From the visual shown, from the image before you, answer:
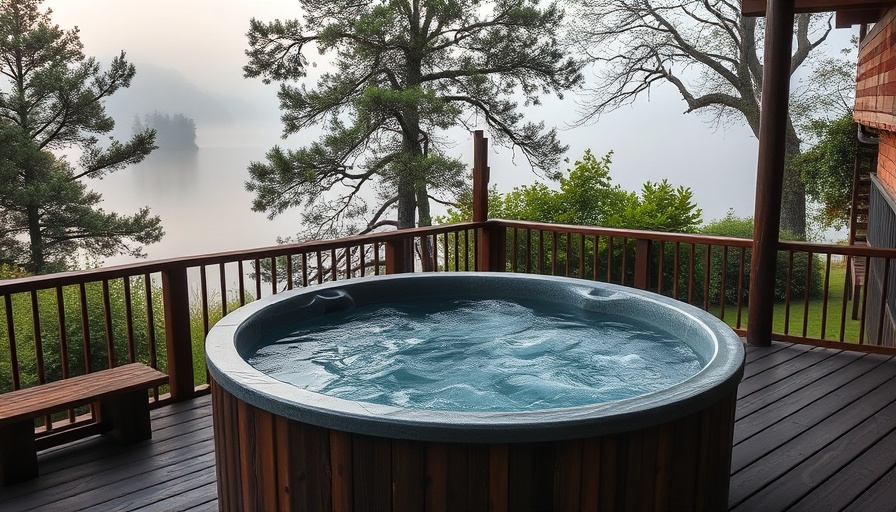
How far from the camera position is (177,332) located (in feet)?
12.9

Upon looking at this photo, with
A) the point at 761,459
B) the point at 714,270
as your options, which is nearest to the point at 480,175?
the point at 761,459

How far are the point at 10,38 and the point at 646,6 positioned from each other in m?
11.0

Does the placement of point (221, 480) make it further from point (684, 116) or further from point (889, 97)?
point (684, 116)

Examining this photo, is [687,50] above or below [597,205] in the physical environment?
above

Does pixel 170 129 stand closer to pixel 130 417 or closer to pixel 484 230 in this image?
pixel 484 230

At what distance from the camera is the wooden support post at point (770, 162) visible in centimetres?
452

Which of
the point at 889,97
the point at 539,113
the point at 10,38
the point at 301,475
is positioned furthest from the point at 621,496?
the point at 10,38

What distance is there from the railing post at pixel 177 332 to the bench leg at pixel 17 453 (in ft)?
2.99

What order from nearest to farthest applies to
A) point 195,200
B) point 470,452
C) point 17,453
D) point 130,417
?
1. point 470,452
2. point 17,453
3. point 130,417
4. point 195,200

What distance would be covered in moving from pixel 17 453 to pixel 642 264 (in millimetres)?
3990

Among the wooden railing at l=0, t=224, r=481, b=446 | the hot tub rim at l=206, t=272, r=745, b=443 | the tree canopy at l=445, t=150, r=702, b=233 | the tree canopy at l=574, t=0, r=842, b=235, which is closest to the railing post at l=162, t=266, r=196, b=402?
the wooden railing at l=0, t=224, r=481, b=446

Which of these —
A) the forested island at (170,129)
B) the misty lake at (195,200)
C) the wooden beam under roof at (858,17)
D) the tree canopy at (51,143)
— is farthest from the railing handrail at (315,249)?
the forested island at (170,129)

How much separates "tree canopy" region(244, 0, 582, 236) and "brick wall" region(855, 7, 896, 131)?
5189mm

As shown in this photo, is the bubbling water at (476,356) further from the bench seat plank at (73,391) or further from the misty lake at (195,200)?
the misty lake at (195,200)
